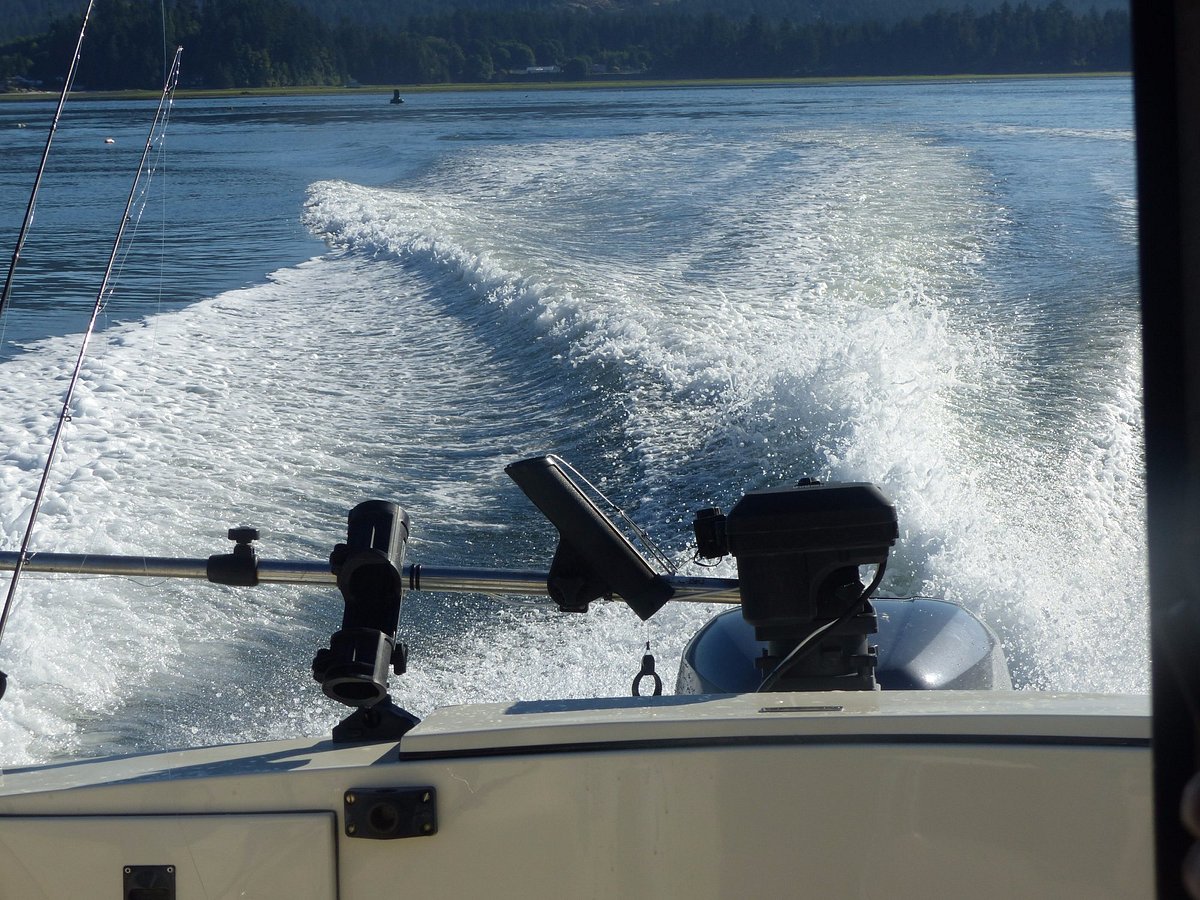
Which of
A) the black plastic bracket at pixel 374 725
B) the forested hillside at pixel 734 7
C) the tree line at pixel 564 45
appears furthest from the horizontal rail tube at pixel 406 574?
the forested hillside at pixel 734 7

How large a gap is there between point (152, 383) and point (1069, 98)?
78.3 ft

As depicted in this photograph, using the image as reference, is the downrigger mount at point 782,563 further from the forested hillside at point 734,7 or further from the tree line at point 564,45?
the forested hillside at point 734,7

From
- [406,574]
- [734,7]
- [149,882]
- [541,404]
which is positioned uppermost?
[734,7]

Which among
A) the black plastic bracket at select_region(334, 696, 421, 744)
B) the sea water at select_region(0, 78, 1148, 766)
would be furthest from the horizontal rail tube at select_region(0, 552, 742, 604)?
the sea water at select_region(0, 78, 1148, 766)

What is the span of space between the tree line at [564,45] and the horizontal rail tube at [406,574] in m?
2.41

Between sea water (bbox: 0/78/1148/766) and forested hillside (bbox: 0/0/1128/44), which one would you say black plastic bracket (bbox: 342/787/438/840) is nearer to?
sea water (bbox: 0/78/1148/766)

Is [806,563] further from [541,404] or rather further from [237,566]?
[541,404]

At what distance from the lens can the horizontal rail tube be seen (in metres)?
1.43

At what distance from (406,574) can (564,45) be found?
4694 centimetres

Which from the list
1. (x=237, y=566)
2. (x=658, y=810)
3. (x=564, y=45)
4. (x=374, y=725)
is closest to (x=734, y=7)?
(x=564, y=45)

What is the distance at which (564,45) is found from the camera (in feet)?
151

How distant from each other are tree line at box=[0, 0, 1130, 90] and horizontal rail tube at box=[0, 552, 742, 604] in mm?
2410

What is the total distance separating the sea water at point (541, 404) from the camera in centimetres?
309

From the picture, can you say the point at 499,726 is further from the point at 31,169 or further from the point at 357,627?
the point at 31,169
